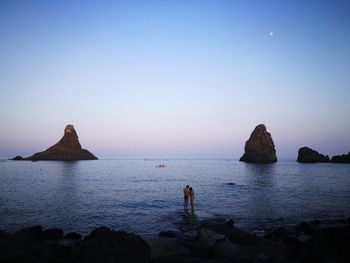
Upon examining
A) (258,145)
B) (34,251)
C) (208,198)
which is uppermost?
(258,145)

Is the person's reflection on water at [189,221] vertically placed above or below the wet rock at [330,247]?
below

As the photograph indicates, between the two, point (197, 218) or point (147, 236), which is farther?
point (197, 218)

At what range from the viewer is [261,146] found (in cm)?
17125

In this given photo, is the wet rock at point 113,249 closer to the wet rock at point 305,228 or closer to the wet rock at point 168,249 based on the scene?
the wet rock at point 168,249

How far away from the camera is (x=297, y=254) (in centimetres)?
1188

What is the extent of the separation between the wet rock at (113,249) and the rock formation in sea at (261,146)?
17075 centimetres

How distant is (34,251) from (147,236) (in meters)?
10.7

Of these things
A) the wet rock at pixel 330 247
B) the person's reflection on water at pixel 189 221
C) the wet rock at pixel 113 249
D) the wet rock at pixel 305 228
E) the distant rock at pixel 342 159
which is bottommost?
the person's reflection on water at pixel 189 221

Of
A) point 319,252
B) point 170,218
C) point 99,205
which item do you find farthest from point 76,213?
point 319,252

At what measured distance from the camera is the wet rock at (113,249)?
8250 millimetres

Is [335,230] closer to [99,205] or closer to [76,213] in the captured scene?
[76,213]

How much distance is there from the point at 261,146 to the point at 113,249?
173 metres

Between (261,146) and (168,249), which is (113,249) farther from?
(261,146)

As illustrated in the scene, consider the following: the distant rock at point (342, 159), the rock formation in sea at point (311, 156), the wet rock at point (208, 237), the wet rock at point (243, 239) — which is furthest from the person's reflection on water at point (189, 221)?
the distant rock at point (342, 159)
